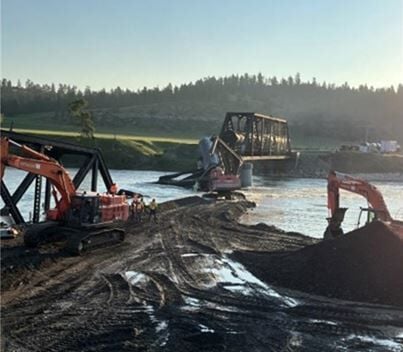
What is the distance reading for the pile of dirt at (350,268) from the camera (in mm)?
17297

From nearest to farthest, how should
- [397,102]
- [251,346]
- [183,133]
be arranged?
1. [251,346]
2. [183,133]
3. [397,102]

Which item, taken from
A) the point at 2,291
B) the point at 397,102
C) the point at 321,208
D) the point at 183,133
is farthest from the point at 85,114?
the point at 397,102

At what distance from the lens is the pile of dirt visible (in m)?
17.3

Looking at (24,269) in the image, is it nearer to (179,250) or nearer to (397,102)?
(179,250)

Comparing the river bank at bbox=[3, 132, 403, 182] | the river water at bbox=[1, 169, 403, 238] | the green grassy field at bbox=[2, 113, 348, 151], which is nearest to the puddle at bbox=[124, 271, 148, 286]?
the river water at bbox=[1, 169, 403, 238]

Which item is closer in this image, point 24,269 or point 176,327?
point 176,327

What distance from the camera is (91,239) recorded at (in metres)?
21.9

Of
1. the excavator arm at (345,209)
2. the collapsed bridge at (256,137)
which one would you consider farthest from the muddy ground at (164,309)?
the collapsed bridge at (256,137)

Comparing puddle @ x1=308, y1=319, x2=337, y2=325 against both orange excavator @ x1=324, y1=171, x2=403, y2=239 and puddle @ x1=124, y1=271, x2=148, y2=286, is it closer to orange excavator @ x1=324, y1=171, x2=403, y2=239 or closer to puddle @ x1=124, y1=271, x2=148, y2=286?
puddle @ x1=124, y1=271, x2=148, y2=286

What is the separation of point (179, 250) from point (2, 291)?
8.54m

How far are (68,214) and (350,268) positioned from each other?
942 centimetres

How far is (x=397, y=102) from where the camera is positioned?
7840 inches

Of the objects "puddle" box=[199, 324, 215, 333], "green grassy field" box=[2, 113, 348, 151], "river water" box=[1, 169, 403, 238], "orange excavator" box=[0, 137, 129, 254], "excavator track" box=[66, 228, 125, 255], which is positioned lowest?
"river water" box=[1, 169, 403, 238]

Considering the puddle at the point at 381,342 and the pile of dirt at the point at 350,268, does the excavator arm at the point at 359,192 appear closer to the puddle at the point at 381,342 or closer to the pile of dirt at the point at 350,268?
the pile of dirt at the point at 350,268
